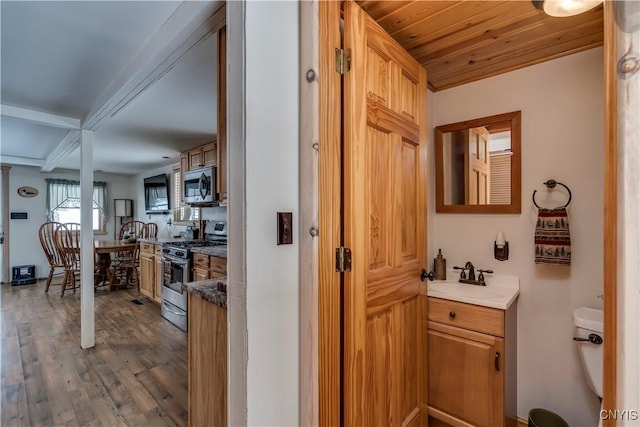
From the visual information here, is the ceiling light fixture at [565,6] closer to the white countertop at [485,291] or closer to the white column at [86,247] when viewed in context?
the white countertop at [485,291]

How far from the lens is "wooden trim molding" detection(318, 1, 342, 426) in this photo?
104 cm

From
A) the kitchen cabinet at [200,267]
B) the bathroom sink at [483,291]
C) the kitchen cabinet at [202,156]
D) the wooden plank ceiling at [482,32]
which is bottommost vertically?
the kitchen cabinet at [200,267]

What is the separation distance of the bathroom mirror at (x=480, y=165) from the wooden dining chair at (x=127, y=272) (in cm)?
468

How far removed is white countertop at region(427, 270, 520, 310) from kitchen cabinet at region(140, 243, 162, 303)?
3.60m

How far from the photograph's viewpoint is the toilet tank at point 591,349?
53.5 inches

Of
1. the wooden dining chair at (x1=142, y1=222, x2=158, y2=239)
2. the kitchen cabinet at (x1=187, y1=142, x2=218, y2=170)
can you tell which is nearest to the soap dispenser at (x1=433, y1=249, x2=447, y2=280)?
the kitchen cabinet at (x1=187, y1=142, x2=218, y2=170)

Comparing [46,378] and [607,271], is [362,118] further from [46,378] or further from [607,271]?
[46,378]

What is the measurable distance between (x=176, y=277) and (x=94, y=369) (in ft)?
4.17

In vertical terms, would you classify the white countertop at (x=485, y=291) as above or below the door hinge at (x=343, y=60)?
below

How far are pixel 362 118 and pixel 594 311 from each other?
152cm

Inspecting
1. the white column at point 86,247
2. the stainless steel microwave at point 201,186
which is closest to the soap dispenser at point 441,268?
the stainless steel microwave at point 201,186

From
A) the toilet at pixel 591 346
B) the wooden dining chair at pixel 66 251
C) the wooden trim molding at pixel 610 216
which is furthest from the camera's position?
the wooden dining chair at pixel 66 251

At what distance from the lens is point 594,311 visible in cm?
149

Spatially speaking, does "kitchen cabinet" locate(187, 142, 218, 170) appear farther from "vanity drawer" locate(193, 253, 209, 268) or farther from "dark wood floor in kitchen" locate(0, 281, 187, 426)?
"dark wood floor in kitchen" locate(0, 281, 187, 426)
